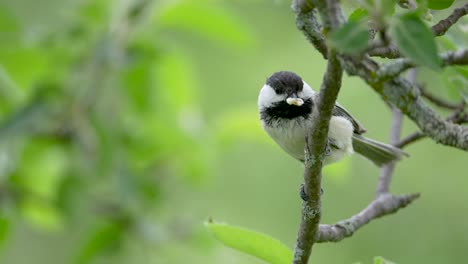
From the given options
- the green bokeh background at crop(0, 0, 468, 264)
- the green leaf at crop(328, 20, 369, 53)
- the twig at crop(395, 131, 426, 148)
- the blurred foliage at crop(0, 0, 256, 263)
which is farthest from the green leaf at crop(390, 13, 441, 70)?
the blurred foliage at crop(0, 0, 256, 263)

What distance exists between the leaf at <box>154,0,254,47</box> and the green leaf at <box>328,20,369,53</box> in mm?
2139

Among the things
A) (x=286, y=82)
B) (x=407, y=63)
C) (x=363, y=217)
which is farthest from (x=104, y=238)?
(x=407, y=63)

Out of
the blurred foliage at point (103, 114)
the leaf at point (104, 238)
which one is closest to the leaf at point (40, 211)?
the blurred foliage at point (103, 114)

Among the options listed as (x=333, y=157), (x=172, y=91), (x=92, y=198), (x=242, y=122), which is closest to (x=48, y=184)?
(x=92, y=198)

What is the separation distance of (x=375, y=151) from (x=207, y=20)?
1013 millimetres

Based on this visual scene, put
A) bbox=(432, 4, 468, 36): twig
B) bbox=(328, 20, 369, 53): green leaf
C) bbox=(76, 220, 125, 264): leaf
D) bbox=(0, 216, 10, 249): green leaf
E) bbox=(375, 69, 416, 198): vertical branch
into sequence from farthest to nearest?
bbox=(76, 220, 125, 264): leaf, bbox=(0, 216, 10, 249): green leaf, bbox=(375, 69, 416, 198): vertical branch, bbox=(432, 4, 468, 36): twig, bbox=(328, 20, 369, 53): green leaf

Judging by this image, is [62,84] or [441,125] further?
[62,84]

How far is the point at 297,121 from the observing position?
217 centimetres

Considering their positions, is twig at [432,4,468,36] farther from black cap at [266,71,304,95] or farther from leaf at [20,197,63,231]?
leaf at [20,197,63,231]

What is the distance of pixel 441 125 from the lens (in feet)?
3.32

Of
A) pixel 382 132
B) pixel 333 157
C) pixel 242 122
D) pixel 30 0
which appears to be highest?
pixel 30 0

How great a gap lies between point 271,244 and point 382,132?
287cm

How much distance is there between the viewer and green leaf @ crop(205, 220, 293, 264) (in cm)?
135

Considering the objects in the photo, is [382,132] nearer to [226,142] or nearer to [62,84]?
[226,142]
